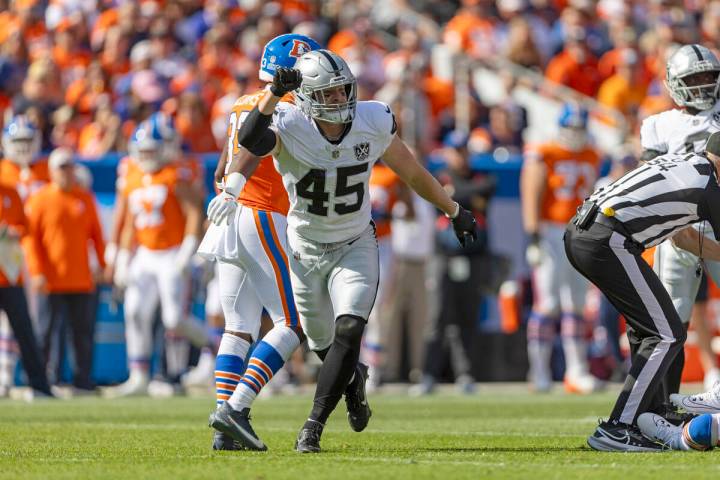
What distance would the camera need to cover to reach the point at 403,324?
14398mm

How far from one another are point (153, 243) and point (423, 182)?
6580mm

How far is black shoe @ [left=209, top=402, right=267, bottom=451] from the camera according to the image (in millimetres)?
6957

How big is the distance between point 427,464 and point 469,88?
10.5m

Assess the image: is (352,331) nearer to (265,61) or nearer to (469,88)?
(265,61)

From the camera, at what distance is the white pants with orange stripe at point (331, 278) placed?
23.0 ft

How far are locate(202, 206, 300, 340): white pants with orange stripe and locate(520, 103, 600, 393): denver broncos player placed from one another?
19.7ft

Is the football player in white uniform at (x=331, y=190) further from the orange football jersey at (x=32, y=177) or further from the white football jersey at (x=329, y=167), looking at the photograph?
the orange football jersey at (x=32, y=177)

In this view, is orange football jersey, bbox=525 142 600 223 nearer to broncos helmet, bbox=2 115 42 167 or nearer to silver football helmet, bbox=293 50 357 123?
broncos helmet, bbox=2 115 42 167

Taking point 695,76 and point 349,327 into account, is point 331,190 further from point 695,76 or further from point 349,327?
point 695,76

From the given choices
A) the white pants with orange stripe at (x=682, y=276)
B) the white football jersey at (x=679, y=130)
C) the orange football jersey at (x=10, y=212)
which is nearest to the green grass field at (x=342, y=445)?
the white pants with orange stripe at (x=682, y=276)

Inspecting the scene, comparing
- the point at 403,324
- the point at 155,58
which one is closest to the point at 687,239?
the point at 403,324

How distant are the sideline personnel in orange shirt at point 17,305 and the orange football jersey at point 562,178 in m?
4.68

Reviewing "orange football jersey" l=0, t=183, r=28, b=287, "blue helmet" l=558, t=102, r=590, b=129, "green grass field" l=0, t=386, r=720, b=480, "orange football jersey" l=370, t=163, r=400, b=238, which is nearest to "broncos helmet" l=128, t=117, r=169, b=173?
"orange football jersey" l=0, t=183, r=28, b=287

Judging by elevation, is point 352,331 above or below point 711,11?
below
